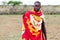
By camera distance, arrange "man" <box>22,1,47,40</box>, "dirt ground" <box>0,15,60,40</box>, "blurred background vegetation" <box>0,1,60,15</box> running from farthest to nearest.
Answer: "blurred background vegetation" <box>0,1,60,15</box> → "dirt ground" <box>0,15,60,40</box> → "man" <box>22,1,47,40</box>

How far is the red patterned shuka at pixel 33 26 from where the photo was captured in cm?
754

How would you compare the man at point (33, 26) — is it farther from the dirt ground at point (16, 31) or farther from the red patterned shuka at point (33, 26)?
the dirt ground at point (16, 31)

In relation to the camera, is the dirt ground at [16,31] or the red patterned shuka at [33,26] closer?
the red patterned shuka at [33,26]

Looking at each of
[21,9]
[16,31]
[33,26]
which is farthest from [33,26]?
[21,9]

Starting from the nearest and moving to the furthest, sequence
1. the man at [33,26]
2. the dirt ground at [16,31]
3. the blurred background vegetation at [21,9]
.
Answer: the man at [33,26] → the dirt ground at [16,31] → the blurred background vegetation at [21,9]

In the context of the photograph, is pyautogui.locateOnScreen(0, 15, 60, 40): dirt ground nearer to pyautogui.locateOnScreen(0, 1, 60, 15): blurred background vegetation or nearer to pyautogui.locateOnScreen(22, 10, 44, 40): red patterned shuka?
pyautogui.locateOnScreen(22, 10, 44, 40): red patterned shuka

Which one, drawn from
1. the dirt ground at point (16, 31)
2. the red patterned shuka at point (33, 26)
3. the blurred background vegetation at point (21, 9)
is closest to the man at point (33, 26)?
the red patterned shuka at point (33, 26)

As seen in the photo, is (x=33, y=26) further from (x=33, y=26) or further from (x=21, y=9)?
(x=21, y=9)

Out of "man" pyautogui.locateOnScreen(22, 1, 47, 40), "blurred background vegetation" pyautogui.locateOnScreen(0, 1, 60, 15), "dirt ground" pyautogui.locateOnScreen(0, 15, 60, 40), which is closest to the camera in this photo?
"man" pyautogui.locateOnScreen(22, 1, 47, 40)

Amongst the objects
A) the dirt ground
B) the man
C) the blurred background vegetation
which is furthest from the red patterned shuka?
the blurred background vegetation

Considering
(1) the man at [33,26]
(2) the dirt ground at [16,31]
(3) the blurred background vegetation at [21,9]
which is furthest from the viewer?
(3) the blurred background vegetation at [21,9]

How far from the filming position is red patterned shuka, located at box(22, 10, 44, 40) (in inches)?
297

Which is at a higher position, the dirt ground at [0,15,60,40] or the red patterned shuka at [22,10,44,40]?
the red patterned shuka at [22,10,44,40]

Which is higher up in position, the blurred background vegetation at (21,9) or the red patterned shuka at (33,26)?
the red patterned shuka at (33,26)
